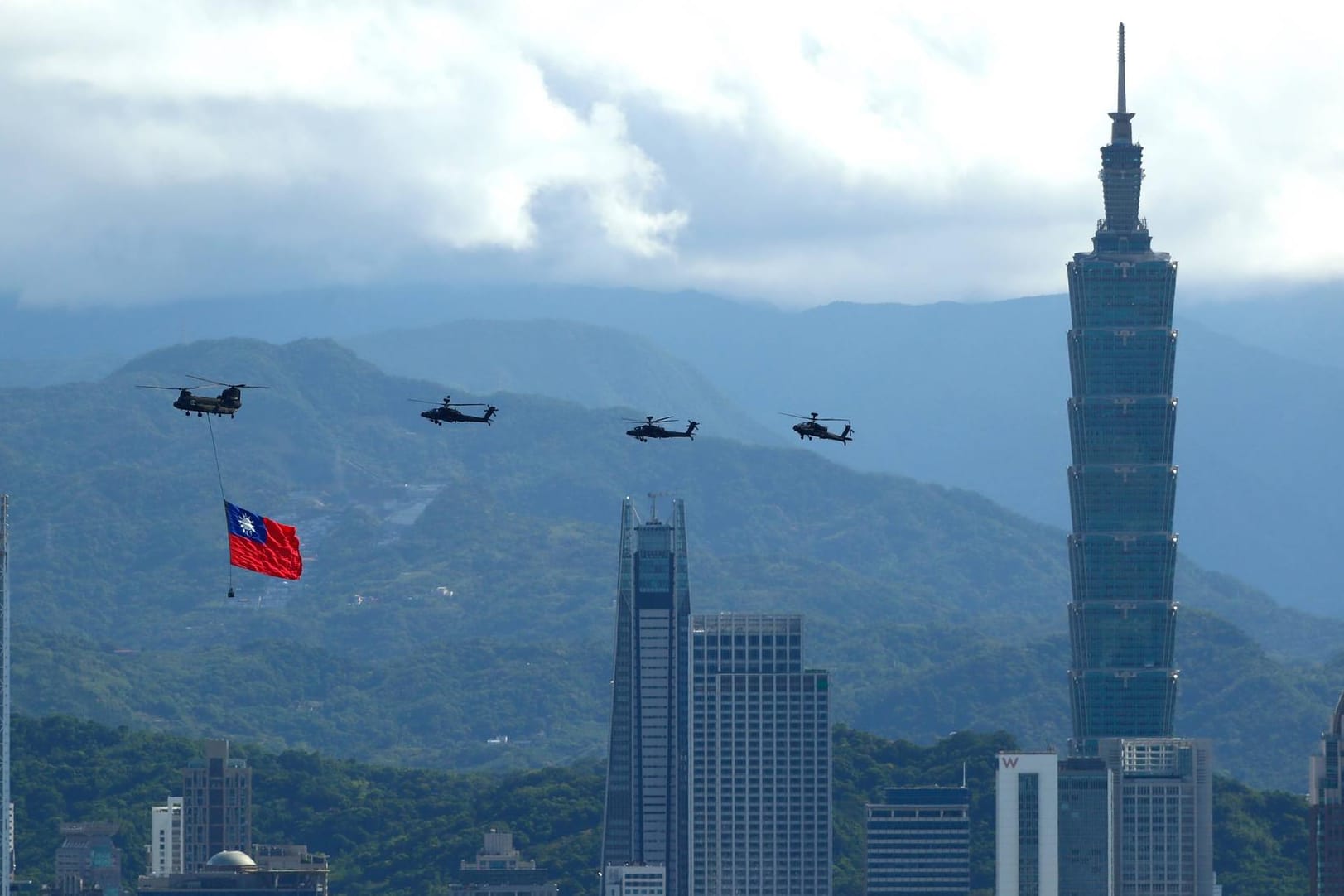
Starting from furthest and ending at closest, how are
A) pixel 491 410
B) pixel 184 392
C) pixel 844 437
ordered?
1. pixel 844 437
2. pixel 491 410
3. pixel 184 392

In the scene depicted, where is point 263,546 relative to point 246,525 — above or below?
below

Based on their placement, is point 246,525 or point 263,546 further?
point 246,525

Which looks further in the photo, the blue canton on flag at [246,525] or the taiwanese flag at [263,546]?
the blue canton on flag at [246,525]

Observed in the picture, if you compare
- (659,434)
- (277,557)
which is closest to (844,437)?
(659,434)

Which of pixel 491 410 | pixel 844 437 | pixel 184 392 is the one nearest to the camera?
pixel 184 392

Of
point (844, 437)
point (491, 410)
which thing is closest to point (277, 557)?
point (491, 410)

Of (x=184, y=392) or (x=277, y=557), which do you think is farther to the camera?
(x=277, y=557)

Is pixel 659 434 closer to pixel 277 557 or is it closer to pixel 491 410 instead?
pixel 491 410

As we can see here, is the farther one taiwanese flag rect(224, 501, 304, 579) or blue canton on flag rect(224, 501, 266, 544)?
blue canton on flag rect(224, 501, 266, 544)
